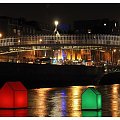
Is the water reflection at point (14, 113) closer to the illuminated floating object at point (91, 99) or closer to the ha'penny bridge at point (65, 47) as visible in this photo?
the illuminated floating object at point (91, 99)

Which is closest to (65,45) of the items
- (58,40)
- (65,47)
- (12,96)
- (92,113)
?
(58,40)

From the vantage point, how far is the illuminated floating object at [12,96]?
62.8ft

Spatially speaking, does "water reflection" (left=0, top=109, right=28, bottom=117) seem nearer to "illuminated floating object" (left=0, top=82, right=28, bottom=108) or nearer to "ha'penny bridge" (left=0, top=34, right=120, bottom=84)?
"illuminated floating object" (left=0, top=82, right=28, bottom=108)

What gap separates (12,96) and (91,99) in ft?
8.84

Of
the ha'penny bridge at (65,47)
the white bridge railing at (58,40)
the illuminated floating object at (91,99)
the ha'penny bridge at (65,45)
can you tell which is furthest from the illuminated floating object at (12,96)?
the white bridge railing at (58,40)

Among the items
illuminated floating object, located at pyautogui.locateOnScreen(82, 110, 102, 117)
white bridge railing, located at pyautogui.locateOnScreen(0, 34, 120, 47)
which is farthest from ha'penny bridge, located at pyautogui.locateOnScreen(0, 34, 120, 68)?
illuminated floating object, located at pyautogui.locateOnScreen(82, 110, 102, 117)

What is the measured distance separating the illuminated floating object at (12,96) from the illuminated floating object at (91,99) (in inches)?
85.4

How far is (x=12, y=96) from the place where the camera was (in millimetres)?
19078

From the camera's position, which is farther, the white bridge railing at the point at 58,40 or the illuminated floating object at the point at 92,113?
the white bridge railing at the point at 58,40

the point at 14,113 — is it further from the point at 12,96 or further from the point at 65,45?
the point at 65,45

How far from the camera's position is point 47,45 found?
73438mm

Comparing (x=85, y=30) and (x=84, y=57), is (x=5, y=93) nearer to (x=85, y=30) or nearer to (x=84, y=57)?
(x=84, y=57)

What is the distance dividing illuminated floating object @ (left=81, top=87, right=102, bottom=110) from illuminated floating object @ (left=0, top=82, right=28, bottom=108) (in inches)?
85.4

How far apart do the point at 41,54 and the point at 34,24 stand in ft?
75.4
